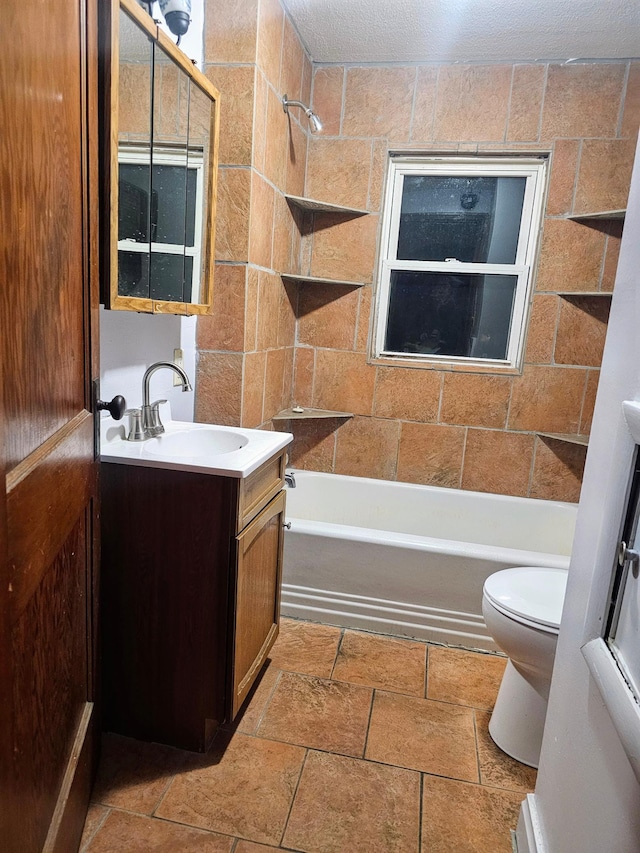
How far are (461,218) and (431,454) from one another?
48.6 inches

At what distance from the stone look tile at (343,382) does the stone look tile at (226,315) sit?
804 millimetres

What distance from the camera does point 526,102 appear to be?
2629 millimetres

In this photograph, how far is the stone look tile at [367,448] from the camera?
3.03 m

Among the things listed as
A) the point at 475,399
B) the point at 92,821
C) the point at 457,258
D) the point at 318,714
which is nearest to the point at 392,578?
the point at 318,714

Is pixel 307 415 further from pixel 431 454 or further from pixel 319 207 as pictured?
pixel 319 207

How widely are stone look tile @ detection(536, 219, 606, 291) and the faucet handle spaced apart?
6.76ft

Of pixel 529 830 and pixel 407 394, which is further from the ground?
pixel 407 394

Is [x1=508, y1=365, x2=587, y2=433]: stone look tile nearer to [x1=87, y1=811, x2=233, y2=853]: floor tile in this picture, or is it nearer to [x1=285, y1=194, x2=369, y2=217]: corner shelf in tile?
[x1=285, y1=194, x2=369, y2=217]: corner shelf in tile

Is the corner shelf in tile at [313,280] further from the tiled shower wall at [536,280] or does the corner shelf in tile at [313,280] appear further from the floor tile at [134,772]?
the floor tile at [134,772]

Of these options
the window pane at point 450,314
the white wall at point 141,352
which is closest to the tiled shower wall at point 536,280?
the window pane at point 450,314

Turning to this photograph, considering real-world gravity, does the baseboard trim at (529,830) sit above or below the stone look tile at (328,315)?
below

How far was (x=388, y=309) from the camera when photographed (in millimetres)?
2992

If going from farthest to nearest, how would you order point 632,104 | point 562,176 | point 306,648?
point 562,176 → point 632,104 → point 306,648

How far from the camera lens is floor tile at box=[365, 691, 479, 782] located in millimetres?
1659
